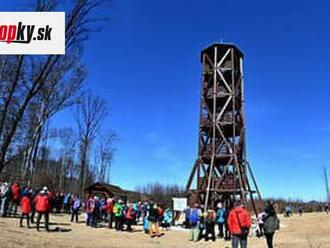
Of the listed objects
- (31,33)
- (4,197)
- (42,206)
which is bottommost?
(42,206)

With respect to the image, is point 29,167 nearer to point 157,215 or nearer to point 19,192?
point 19,192

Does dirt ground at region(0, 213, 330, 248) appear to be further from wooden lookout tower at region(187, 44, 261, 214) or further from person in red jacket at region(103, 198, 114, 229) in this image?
wooden lookout tower at region(187, 44, 261, 214)

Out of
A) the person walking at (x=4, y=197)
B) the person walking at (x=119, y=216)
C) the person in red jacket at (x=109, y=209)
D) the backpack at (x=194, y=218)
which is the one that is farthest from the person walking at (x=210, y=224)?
the person walking at (x=4, y=197)

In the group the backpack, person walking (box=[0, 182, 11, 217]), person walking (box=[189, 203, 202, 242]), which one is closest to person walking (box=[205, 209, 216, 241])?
person walking (box=[189, 203, 202, 242])

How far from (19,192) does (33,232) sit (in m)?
7.64

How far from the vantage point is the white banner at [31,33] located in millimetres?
9641

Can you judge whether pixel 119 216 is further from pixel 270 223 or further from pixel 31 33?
pixel 31 33

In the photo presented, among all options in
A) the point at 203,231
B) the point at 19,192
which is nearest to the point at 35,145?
the point at 19,192

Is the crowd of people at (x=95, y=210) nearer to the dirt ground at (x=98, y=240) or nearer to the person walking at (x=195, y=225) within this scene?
the dirt ground at (x=98, y=240)

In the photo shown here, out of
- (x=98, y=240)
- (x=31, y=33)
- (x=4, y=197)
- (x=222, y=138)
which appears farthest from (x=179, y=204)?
(x=31, y=33)

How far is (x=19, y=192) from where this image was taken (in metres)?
25.8

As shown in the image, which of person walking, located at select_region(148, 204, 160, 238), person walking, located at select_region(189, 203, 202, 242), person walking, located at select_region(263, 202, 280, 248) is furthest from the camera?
person walking, located at select_region(148, 204, 160, 238)

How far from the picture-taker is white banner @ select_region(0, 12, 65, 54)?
9.64m

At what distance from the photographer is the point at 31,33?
32.6 ft
